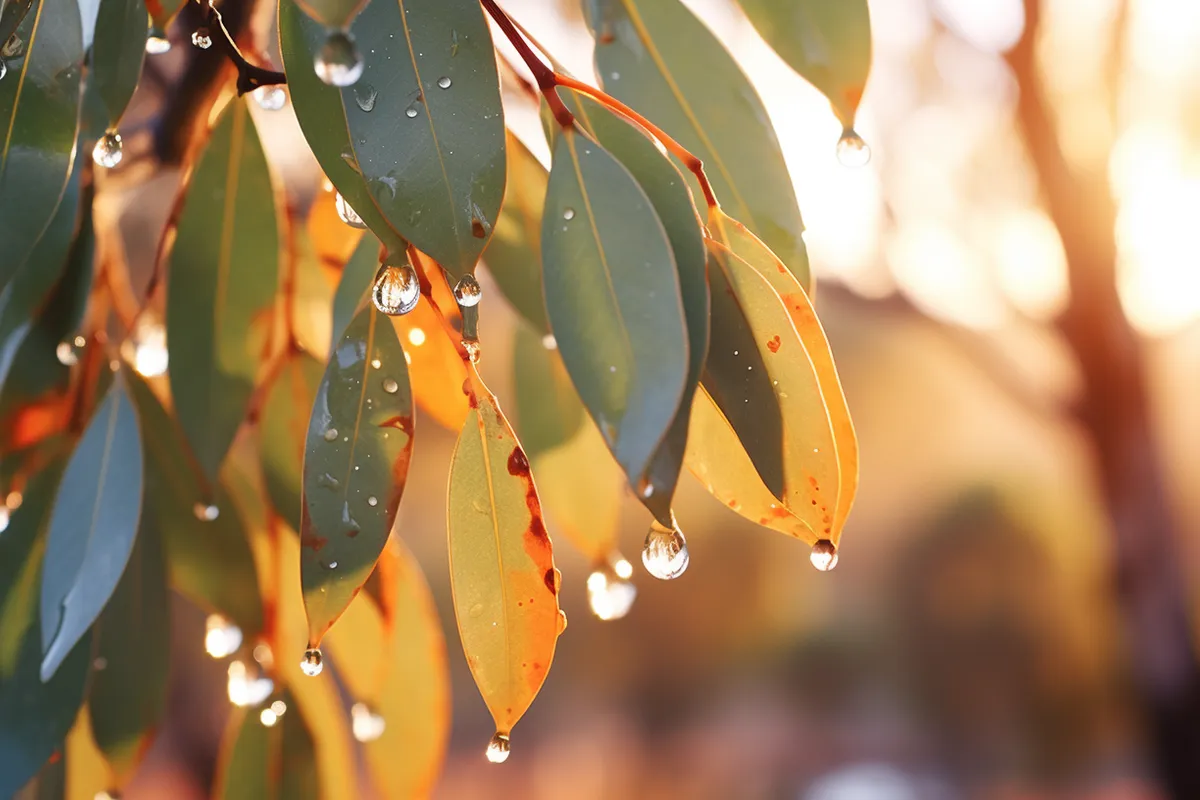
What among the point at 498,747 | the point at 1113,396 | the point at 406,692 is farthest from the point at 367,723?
the point at 1113,396

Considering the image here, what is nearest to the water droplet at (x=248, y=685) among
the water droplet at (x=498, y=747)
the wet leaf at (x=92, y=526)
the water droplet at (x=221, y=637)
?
the water droplet at (x=221, y=637)

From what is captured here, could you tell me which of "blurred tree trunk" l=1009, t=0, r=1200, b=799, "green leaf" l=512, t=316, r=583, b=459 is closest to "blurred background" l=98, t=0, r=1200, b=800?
"blurred tree trunk" l=1009, t=0, r=1200, b=799

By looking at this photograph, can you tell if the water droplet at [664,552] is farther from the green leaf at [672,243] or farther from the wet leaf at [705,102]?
the wet leaf at [705,102]

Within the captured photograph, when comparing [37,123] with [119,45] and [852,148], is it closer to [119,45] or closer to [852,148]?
[119,45]

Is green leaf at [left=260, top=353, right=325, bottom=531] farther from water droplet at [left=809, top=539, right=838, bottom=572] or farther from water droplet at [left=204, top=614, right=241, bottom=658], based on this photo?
water droplet at [left=809, top=539, right=838, bottom=572]

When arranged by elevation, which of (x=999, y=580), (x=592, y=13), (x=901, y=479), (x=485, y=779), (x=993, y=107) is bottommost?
(x=485, y=779)

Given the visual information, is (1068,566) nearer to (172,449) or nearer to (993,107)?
(993,107)

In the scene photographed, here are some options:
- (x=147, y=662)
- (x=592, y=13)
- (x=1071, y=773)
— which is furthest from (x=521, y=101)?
(x=1071, y=773)

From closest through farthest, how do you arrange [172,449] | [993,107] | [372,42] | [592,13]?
1. [372,42]
2. [592,13]
3. [172,449]
4. [993,107]
